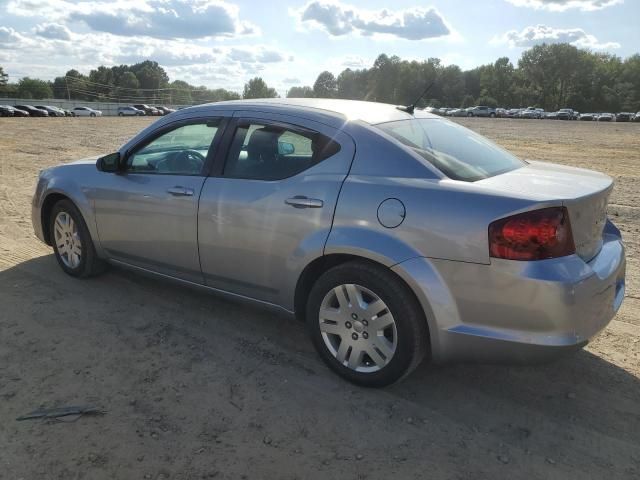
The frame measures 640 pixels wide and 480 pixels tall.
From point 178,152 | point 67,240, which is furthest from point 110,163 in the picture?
point 67,240

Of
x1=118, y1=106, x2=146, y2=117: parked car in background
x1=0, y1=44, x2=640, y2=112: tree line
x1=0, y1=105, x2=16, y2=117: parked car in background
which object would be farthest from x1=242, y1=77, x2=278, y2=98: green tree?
x1=0, y1=105, x2=16, y2=117: parked car in background

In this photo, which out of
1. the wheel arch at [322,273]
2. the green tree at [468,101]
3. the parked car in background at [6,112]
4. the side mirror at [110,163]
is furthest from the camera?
the green tree at [468,101]

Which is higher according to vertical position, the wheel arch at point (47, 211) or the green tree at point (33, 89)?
the green tree at point (33, 89)

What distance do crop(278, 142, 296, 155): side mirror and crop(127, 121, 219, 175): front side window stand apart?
0.62 m

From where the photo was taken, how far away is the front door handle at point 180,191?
12.6 ft

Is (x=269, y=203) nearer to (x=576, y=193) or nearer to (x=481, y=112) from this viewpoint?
(x=576, y=193)

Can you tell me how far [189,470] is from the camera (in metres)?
2.53

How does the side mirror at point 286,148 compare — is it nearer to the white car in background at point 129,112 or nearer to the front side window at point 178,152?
the front side window at point 178,152

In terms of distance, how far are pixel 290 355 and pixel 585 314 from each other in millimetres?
1860

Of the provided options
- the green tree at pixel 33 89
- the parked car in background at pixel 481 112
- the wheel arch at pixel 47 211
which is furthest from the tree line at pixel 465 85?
the wheel arch at pixel 47 211

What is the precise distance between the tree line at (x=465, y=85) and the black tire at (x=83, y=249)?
88.6 meters

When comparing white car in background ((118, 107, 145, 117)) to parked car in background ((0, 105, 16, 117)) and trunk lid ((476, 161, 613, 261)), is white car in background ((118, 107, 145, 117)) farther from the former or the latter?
trunk lid ((476, 161, 613, 261))

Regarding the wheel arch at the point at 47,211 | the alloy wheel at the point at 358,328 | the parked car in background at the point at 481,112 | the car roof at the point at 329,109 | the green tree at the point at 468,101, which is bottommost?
the alloy wheel at the point at 358,328

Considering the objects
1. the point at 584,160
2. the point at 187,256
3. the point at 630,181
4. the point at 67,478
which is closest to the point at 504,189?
the point at 187,256
